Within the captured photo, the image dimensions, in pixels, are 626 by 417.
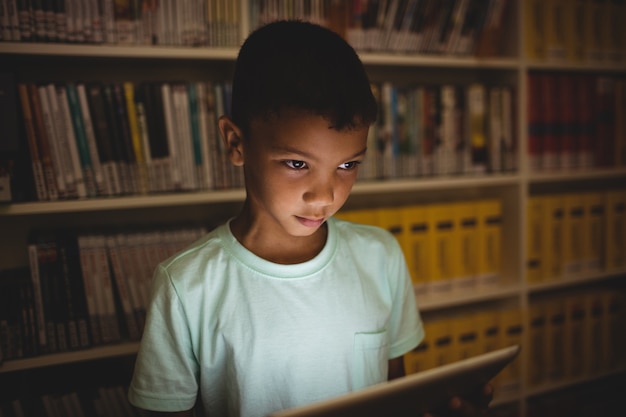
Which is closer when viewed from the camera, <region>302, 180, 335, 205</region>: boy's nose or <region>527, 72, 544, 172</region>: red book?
<region>302, 180, 335, 205</region>: boy's nose

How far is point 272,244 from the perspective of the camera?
0.84 metres

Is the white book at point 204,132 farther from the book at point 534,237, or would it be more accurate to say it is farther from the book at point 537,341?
the book at point 537,341

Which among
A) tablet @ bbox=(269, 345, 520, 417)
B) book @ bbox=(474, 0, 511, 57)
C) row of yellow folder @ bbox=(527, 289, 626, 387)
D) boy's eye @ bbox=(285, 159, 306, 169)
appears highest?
book @ bbox=(474, 0, 511, 57)

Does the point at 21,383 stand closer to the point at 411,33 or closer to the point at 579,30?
the point at 411,33

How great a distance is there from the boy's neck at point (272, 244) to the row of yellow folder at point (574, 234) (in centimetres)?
125

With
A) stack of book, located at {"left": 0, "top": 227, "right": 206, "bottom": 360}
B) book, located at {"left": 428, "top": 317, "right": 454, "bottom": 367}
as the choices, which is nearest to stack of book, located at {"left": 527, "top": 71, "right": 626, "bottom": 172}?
book, located at {"left": 428, "top": 317, "right": 454, "bottom": 367}

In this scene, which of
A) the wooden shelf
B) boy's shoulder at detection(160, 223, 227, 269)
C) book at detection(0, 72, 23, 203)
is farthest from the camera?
the wooden shelf

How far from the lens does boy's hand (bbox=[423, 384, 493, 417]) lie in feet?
2.52

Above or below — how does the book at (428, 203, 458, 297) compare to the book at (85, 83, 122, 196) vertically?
below

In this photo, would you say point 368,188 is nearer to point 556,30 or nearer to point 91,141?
point 91,141

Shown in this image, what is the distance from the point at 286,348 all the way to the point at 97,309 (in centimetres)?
81

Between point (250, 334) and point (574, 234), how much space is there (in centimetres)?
158

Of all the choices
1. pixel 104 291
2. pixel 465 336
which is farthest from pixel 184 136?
pixel 465 336

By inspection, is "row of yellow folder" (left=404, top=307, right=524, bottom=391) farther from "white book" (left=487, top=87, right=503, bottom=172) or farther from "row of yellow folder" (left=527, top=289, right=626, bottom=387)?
"white book" (left=487, top=87, right=503, bottom=172)
